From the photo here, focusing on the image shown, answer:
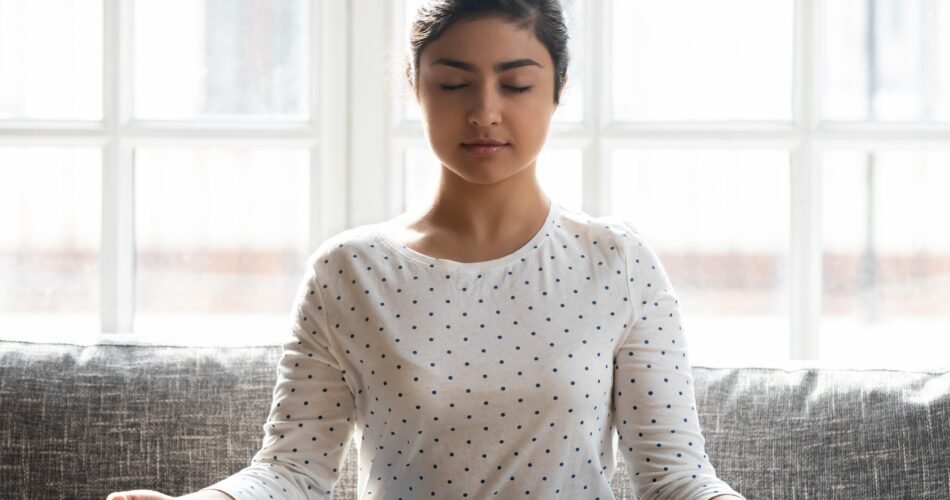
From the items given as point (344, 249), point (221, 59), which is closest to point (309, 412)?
point (344, 249)

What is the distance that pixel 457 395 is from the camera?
140cm

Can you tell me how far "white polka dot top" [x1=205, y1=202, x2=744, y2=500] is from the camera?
140 centimetres

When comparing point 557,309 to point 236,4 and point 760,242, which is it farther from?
point 236,4

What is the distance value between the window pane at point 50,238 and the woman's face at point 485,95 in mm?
984

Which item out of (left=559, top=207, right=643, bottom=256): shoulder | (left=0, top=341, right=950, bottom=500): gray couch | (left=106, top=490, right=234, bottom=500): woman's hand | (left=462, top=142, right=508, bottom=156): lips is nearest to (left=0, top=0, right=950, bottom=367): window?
(left=0, top=341, right=950, bottom=500): gray couch

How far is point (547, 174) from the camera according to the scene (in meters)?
2.09

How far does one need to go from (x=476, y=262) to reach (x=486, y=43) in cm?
28

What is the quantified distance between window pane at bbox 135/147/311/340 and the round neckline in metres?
0.66

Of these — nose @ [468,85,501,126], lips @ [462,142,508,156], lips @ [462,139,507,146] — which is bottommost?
lips @ [462,142,508,156]

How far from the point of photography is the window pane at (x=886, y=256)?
207 centimetres

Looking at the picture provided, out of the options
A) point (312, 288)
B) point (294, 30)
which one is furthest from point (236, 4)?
point (312, 288)

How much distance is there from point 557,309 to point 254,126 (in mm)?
871

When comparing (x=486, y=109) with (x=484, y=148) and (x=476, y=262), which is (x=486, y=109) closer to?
(x=484, y=148)

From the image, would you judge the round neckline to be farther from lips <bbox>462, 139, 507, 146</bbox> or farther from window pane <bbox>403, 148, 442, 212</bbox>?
window pane <bbox>403, 148, 442, 212</bbox>
